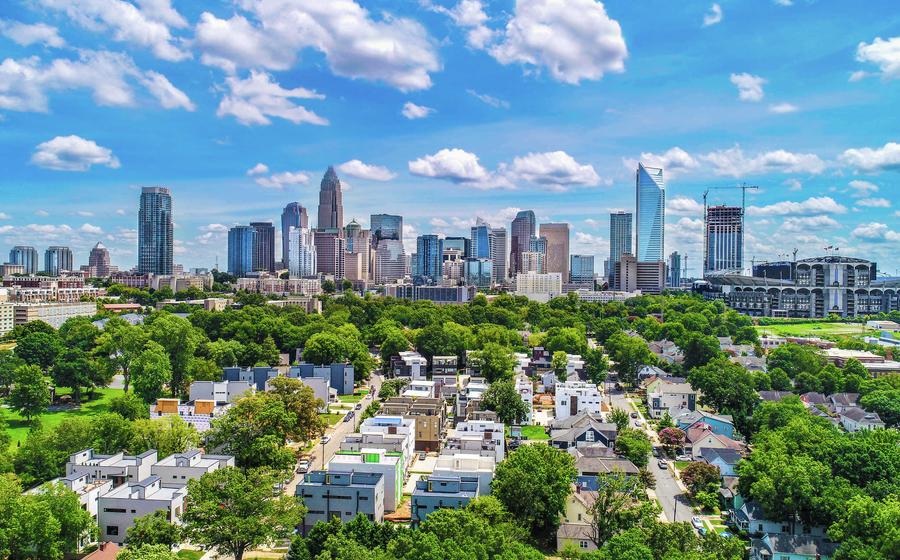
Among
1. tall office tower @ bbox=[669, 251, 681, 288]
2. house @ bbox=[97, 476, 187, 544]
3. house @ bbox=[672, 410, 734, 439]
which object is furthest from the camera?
tall office tower @ bbox=[669, 251, 681, 288]

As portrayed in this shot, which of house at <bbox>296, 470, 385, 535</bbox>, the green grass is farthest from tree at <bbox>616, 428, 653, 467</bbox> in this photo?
the green grass

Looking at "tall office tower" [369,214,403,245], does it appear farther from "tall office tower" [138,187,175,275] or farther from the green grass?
the green grass

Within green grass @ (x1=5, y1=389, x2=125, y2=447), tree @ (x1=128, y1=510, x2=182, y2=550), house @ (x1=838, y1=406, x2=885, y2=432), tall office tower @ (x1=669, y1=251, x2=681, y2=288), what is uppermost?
tall office tower @ (x1=669, y1=251, x2=681, y2=288)

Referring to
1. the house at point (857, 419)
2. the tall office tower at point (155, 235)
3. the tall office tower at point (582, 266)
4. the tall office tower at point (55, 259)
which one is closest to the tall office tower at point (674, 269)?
the tall office tower at point (582, 266)

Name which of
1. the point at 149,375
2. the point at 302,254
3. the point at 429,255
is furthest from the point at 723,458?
the point at 429,255

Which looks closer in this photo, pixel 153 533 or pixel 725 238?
pixel 153 533

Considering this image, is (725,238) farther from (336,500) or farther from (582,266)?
(336,500)

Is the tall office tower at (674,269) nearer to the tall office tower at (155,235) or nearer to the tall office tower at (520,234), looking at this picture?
the tall office tower at (520,234)
